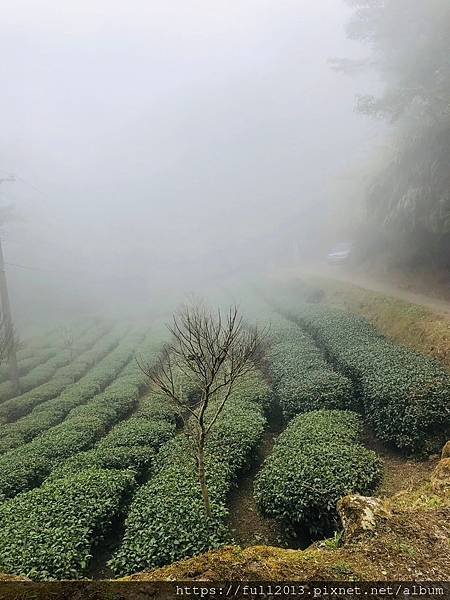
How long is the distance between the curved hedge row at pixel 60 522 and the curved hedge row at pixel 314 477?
14.7 feet

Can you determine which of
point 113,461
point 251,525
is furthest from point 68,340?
point 251,525

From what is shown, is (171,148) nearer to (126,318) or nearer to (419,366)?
(126,318)

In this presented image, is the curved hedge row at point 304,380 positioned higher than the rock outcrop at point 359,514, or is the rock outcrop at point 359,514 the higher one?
the rock outcrop at point 359,514

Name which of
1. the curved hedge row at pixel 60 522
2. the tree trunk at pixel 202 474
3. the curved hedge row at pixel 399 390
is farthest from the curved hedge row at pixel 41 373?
the curved hedge row at pixel 399 390

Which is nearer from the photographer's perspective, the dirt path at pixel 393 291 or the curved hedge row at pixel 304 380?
the curved hedge row at pixel 304 380

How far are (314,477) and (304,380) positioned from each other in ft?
23.1

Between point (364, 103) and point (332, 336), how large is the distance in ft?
63.4

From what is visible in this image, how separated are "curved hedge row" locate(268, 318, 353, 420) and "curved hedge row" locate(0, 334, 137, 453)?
1184 cm

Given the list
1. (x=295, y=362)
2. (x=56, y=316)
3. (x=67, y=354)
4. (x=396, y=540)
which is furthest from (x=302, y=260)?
(x=396, y=540)

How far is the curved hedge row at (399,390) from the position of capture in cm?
1259

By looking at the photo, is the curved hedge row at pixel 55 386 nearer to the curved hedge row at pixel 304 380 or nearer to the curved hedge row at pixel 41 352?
the curved hedge row at pixel 41 352

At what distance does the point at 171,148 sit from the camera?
194 metres

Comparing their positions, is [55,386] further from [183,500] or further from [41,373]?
[183,500]

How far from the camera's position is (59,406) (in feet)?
70.6
